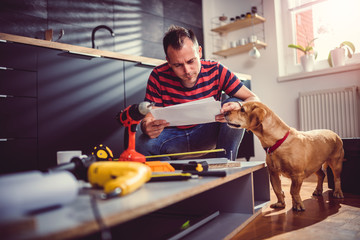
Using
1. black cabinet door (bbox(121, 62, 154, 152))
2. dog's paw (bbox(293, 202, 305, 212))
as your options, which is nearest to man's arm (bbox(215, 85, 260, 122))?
dog's paw (bbox(293, 202, 305, 212))

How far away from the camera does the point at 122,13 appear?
3.16 metres

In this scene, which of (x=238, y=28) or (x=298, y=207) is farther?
(x=238, y=28)

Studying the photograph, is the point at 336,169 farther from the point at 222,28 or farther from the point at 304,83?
the point at 222,28

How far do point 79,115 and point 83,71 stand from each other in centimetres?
31

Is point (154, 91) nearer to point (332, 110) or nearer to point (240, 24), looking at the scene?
point (332, 110)

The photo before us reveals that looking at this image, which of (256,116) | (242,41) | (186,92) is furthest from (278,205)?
(242,41)

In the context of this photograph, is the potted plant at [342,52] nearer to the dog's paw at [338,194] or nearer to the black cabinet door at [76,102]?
the dog's paw at [338,194]

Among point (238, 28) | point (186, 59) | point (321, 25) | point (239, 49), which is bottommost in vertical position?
point (186, 59)

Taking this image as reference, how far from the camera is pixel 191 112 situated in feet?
4.27

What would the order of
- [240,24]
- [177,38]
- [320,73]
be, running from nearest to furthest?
[177,38] → [320,73] → [240,24]

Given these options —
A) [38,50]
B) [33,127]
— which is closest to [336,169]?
[33,127]

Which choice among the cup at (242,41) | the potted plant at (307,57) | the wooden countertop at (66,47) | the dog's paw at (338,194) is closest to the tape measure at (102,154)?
the wooden countertop at (66,47)

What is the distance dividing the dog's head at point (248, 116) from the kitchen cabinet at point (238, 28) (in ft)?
7.07

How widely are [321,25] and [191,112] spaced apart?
263cm
